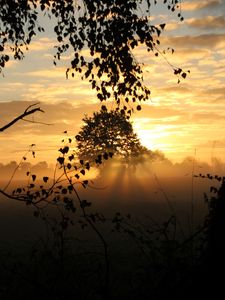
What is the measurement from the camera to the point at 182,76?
8633 mm

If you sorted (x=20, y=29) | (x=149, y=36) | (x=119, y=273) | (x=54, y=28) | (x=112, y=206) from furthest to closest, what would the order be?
(x=112, y=206), (x=119, y=273), (x=20, y=29), (x=54, y=28), (x=149, y=36)

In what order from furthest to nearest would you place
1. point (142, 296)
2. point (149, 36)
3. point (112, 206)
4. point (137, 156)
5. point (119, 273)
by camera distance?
point (137, 156) < point (112, 206) < point (119, 273) < point (149, 36) < point (142, 296)

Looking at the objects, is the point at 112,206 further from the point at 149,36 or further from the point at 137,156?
the point at 149,36

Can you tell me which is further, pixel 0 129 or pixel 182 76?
pixel 182 76

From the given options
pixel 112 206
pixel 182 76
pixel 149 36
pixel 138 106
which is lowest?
pixel 112 206

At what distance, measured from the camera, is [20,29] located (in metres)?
10.1

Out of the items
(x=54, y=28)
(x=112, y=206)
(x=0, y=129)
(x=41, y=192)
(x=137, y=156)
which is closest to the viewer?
(x=0, y=129)

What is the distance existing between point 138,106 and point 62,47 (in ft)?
7.35

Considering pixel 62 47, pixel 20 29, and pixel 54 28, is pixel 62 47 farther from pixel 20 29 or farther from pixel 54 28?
pixel 20 29

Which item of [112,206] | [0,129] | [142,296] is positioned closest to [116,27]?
[0,129]

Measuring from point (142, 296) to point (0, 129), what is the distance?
9.01ft

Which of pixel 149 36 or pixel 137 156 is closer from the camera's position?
pixel 149 36

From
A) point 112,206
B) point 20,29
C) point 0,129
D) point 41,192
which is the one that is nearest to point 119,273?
point 41,192

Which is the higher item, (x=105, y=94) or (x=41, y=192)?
(x=105, y=94)
